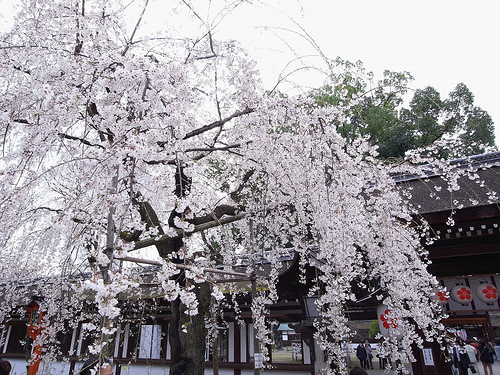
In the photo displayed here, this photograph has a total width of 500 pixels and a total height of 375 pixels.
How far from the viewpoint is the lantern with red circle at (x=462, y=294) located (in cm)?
553

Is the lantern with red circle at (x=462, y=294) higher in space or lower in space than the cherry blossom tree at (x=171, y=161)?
lower

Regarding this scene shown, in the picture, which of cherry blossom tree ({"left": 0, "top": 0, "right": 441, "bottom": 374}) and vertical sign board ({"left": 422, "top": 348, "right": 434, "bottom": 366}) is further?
vertical sign board ({"left": 422, "top": 348, "right": 434, "bottom": 366})

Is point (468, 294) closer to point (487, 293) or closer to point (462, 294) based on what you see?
point (462, 294)

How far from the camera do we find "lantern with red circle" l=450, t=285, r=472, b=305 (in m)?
5.53

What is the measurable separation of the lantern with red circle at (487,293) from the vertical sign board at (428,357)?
4.08 ft

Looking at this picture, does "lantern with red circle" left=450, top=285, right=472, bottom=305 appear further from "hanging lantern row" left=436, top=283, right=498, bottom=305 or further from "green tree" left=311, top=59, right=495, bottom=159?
"green tree" left=311, top=59, right=495, bottom=159

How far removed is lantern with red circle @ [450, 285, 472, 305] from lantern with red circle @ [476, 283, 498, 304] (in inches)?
5.5

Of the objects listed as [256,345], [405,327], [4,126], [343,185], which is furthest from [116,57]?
[405,327]

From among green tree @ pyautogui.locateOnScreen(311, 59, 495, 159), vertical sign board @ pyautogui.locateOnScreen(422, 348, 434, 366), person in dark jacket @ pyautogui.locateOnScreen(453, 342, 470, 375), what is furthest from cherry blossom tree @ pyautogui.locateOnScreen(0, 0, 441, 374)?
green tree @ pyautogui.locateOnScreen(311, 59, 495, 159)

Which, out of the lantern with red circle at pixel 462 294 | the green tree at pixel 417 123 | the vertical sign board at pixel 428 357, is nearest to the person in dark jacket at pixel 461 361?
the lantern with red circle at pixel 462 294

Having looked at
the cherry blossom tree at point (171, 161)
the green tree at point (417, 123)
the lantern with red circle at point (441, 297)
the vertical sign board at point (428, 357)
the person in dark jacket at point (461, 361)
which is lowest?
the person in dark jacket at point (461, 361)

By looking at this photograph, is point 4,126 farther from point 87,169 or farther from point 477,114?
point 477,114

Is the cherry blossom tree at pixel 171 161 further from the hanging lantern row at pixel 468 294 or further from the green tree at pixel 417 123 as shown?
the green tree at pixel 417 123

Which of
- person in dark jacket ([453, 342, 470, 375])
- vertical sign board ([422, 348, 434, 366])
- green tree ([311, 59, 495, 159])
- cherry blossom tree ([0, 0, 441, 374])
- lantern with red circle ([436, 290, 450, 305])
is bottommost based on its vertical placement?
person in dark jacket ([453, 342, 470, 375])
